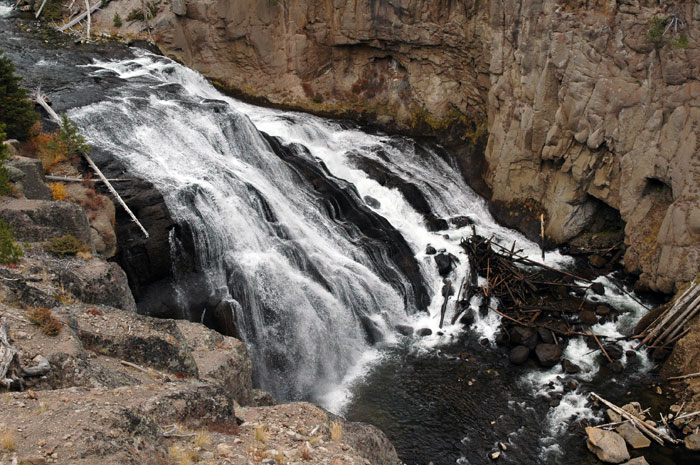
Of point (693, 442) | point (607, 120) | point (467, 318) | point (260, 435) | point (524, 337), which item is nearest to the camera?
point (260, 435)

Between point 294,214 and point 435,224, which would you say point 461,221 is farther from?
point 294,214

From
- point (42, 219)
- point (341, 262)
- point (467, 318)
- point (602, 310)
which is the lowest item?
point (467, 318)

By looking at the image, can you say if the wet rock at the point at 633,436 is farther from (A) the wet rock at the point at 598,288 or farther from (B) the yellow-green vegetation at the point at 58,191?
(B) the yellow-green vegetation at the point at 58,191

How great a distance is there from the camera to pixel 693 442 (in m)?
15.6

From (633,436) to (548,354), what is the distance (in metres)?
4.05

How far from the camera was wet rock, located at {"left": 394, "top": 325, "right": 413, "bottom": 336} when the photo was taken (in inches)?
843

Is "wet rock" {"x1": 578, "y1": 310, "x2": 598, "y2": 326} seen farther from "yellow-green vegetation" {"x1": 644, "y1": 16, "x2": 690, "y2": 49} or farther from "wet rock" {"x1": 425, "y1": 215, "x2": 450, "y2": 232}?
"yellow-green vegetation" {"x1": 644, "y1": 16, "x2": 690, "y2": 49}

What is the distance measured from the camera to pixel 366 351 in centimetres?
2052

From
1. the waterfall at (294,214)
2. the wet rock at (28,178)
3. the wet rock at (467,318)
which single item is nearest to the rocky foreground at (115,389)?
the wet rock at (28,178)

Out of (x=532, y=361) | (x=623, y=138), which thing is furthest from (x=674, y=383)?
(x=623, y=138)

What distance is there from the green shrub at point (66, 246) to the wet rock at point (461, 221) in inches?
675

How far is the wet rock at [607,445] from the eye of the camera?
15.5 m

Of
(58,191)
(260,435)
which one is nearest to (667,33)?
(260,435)

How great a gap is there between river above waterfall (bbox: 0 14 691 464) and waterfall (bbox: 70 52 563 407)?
6cm
